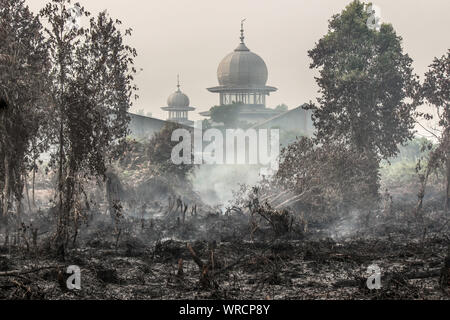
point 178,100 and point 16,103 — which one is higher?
point 178,100

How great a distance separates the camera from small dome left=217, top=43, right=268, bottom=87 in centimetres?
7731

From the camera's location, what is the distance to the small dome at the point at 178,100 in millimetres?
86312

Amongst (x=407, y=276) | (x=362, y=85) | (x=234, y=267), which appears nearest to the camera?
(x=407, y=276)

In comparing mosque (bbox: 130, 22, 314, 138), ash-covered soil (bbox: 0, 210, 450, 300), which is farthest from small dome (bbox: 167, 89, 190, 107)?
ash-covered soil (bbox: 0, 210, 450, 300)

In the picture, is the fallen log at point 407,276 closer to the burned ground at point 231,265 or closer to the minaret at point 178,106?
the burned ground at point 231,265

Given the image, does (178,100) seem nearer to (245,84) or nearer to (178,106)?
(178,106)

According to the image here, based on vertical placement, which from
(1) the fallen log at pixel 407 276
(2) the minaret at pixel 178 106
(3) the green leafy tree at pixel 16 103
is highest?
(2) the minaret at pixel 178 106

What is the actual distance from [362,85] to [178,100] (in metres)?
57.2

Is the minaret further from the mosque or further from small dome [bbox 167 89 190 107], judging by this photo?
the mosque

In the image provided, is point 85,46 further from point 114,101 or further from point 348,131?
point 348,131

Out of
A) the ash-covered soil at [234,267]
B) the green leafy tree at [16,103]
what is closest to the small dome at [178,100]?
the ash-covered soil at [234,267]

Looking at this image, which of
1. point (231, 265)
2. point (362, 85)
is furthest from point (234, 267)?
point (362, 85)

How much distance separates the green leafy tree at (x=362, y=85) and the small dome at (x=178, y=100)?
5522 cm

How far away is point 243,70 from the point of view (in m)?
77.3
